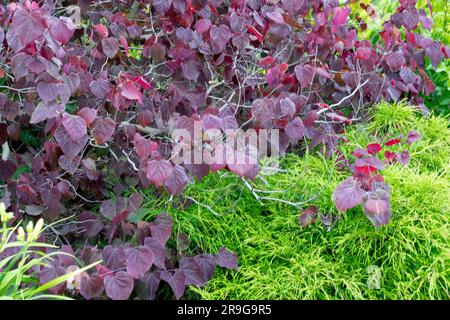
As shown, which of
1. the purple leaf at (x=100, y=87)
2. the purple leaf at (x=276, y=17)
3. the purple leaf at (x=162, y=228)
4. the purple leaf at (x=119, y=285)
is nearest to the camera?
the purple leaf at (x=119, y=285)

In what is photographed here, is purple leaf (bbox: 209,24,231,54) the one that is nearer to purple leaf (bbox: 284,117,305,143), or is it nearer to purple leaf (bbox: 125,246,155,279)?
purple leaf (bbox: 284,117,305,143)

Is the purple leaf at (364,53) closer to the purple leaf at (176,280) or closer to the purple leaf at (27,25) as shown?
the purple leaf at (176,280)

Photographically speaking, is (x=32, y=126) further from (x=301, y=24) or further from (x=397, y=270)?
(x=397, y=270)

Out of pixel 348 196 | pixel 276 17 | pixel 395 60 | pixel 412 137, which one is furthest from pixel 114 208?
pixel 395 60

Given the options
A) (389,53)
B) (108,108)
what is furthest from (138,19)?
(389,53)

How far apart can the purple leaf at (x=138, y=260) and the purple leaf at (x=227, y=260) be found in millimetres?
268

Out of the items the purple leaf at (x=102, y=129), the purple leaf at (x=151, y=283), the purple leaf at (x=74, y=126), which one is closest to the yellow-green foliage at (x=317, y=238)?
the purple leaf at (x=151, y=283)

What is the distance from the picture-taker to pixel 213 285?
2.08 m

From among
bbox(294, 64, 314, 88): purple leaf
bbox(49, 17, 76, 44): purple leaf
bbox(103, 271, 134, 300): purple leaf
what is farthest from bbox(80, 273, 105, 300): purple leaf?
bbox(294, 64, 314, 88): purple leaf

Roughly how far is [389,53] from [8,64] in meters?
1.60

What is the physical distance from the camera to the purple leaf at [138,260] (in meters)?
1.85

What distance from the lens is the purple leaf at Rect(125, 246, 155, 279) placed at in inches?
72.8

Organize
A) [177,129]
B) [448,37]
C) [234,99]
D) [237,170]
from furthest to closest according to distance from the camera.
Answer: [448,37] → [234,99] → [177,129] → [237,170]

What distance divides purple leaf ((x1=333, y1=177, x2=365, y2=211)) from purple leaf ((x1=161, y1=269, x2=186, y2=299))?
0.54 meters
